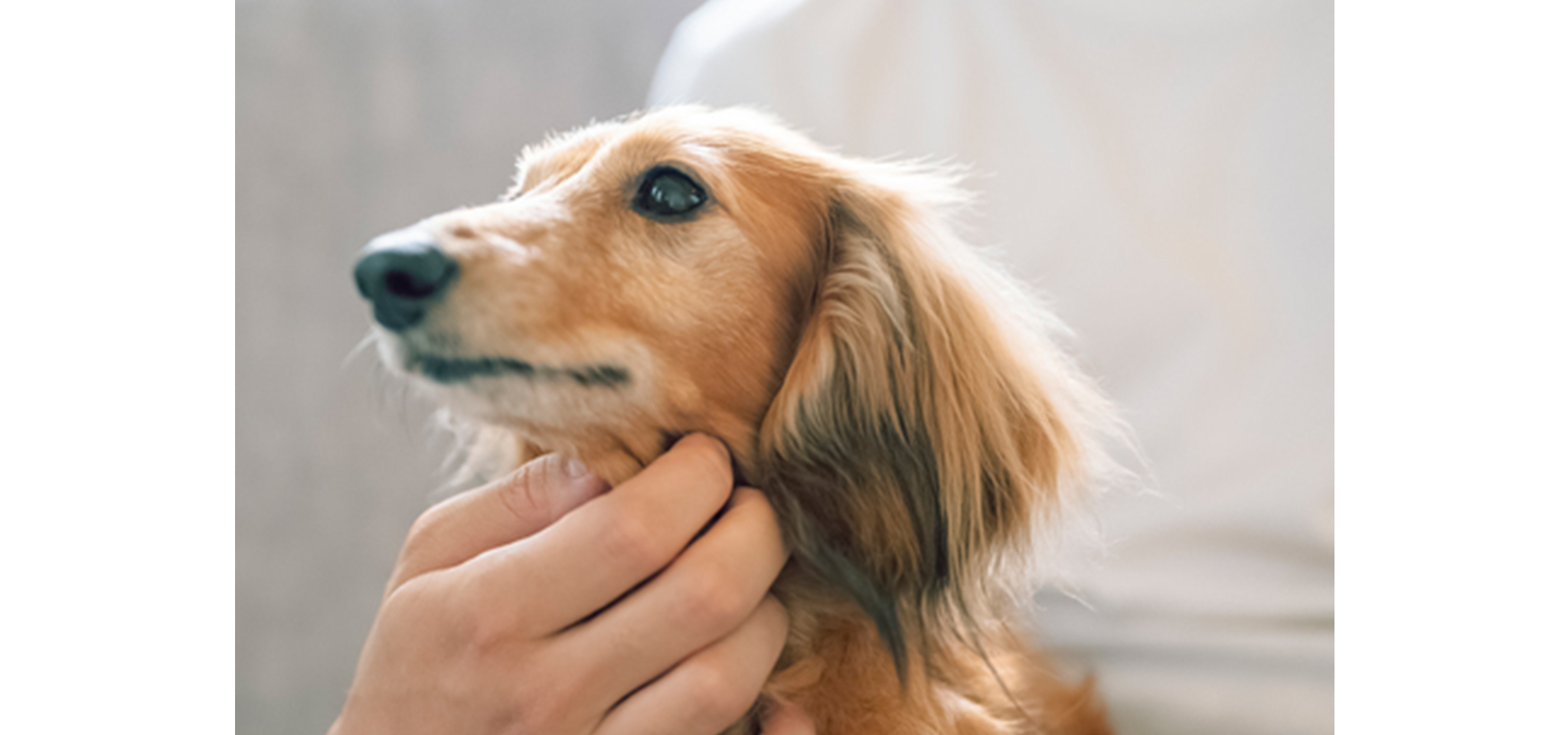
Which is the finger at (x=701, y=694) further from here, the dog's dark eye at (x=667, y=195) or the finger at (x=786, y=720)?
the dog's dark eye at (x=667, y=195)

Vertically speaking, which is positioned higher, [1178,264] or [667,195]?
[667,195]

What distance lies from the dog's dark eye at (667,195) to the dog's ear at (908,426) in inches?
6.2

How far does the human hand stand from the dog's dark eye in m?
0.23

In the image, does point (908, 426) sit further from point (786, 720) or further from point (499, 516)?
point (499, 516)

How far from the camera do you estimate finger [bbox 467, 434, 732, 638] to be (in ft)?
2.57

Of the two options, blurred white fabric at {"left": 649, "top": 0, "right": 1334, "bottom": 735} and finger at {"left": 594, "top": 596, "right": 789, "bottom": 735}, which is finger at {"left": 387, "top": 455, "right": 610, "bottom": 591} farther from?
blurred white fabric at {"left": 649, "top": 0, "right": 1334, "bottom": 735}

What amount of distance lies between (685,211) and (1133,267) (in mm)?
803

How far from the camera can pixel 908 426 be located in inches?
34.6

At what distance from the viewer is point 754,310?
87cm

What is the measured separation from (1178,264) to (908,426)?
68cm

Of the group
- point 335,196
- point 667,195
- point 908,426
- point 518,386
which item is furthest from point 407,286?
point 335,196

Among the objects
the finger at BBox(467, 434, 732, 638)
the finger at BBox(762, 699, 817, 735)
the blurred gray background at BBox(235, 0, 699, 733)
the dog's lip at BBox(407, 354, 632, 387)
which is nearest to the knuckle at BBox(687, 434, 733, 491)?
the finger at BBox(467, 434, 732, 638)
